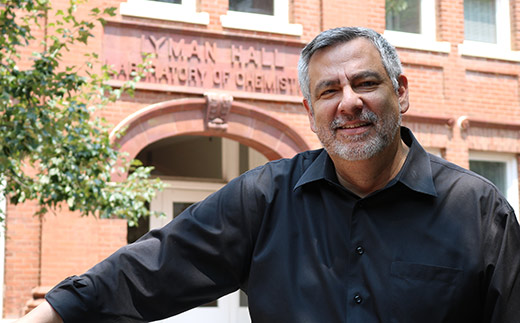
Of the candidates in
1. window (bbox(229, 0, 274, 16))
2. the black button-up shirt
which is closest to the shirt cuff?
the black button-up shirt

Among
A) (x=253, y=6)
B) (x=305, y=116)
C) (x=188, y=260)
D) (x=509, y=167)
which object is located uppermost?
(x=253, y=6)

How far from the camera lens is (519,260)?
194 centimetres

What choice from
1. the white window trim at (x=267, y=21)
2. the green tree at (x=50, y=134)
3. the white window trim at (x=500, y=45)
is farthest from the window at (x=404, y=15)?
the green tree at (x=50, y=134)

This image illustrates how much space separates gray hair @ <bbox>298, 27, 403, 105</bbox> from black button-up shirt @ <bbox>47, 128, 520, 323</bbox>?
0.69 feet

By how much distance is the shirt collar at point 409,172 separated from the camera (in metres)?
2.03

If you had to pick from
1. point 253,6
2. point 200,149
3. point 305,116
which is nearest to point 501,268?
point 305,116

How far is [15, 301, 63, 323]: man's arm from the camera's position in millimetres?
1815

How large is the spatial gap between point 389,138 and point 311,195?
25 cm

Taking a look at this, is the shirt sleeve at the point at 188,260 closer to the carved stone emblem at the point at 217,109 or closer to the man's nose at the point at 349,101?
the man's nose at the point at 349,101

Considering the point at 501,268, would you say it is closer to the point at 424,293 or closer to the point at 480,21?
the point at 424,293

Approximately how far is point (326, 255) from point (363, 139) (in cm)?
31

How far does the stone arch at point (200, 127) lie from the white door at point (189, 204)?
1.56 meters

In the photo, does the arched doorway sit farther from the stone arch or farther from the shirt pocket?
the shirt pocket

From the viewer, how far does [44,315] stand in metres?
1.84
